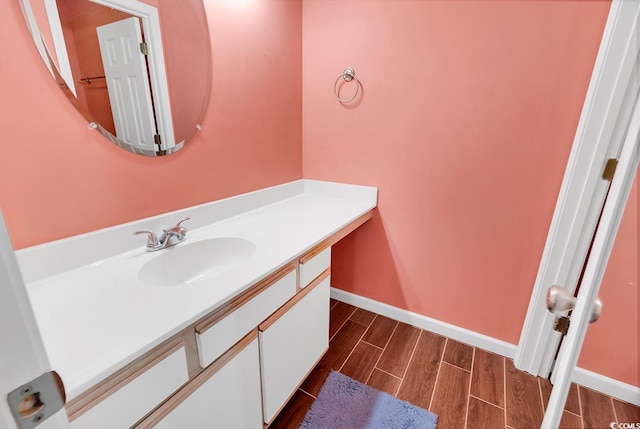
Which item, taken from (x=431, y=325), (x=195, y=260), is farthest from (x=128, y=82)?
(x=431, y=325)

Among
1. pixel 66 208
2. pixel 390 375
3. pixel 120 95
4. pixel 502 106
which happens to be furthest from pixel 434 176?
→ pixel 66 208

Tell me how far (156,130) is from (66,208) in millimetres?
424

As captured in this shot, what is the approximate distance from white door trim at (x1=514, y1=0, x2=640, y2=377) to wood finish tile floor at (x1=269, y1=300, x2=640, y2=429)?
0.63 ft

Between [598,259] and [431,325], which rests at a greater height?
[598,259]

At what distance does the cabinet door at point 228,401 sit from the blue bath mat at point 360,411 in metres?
0.34

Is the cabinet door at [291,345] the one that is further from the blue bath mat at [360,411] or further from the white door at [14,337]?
the white door at [14,337]

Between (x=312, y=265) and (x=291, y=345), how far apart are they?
13.1 inches

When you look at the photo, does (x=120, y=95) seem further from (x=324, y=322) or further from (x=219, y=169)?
(x=324, y=322)

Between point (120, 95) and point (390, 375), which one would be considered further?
point (390, 375)

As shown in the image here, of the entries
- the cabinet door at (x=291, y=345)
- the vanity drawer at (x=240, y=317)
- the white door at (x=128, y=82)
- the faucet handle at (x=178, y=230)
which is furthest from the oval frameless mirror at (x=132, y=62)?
the cabinet door at (x=291, y=345)

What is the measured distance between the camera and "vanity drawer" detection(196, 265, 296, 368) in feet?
2.55

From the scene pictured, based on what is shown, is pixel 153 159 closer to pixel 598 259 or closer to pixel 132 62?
pixel 132 62

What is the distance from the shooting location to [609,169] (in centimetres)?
94

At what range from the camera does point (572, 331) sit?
1.86 ft
